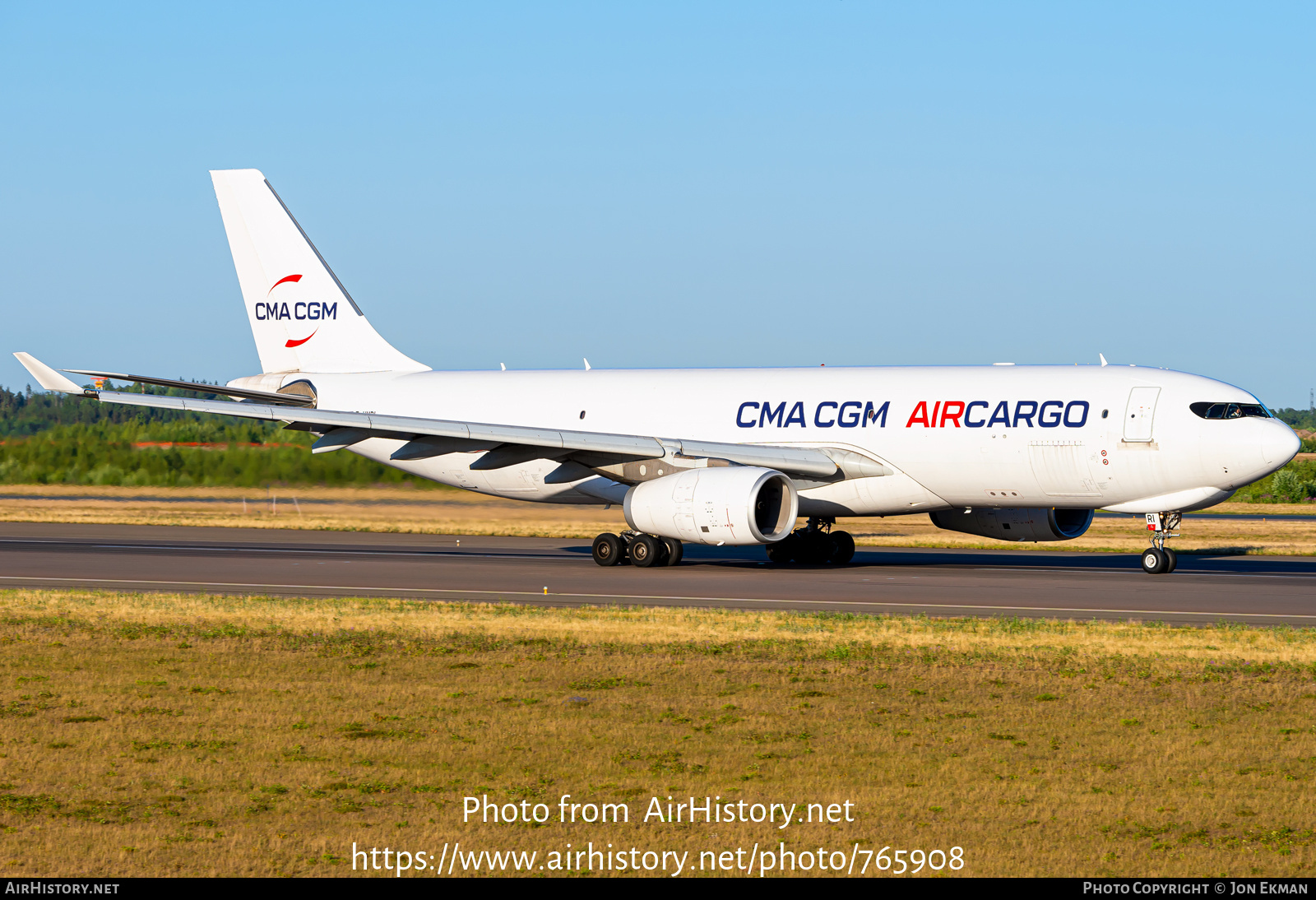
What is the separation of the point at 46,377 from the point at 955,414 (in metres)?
16.7

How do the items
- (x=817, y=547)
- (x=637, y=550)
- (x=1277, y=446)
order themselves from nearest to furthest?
(x=1277, y=446) < (x=637, y=550) < (x=817, y=547)

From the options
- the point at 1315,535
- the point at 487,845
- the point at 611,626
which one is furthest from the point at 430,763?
the point at 1315,535

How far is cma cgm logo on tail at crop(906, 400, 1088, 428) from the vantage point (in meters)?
24.8

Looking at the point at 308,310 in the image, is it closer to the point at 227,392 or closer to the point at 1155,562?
the point at 227,392

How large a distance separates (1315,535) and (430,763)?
36307mm

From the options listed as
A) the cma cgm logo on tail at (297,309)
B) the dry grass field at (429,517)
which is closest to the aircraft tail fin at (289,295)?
the cma cgm logo on tail at (297,309)

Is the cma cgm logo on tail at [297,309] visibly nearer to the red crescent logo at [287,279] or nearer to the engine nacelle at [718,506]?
the red crescent logo at [287,279]

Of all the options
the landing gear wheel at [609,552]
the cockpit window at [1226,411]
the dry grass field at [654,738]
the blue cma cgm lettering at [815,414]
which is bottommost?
the dry grass field at [654,738]

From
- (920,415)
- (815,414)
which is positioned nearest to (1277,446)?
(920,415)

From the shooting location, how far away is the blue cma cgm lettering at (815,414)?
26.7 m

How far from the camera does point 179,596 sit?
20.4 metres

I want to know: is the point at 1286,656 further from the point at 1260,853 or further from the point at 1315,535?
the point at 1315,535

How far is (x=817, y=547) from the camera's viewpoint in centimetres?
2833

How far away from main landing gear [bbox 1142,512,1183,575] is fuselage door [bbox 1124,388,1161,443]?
1563 mm
